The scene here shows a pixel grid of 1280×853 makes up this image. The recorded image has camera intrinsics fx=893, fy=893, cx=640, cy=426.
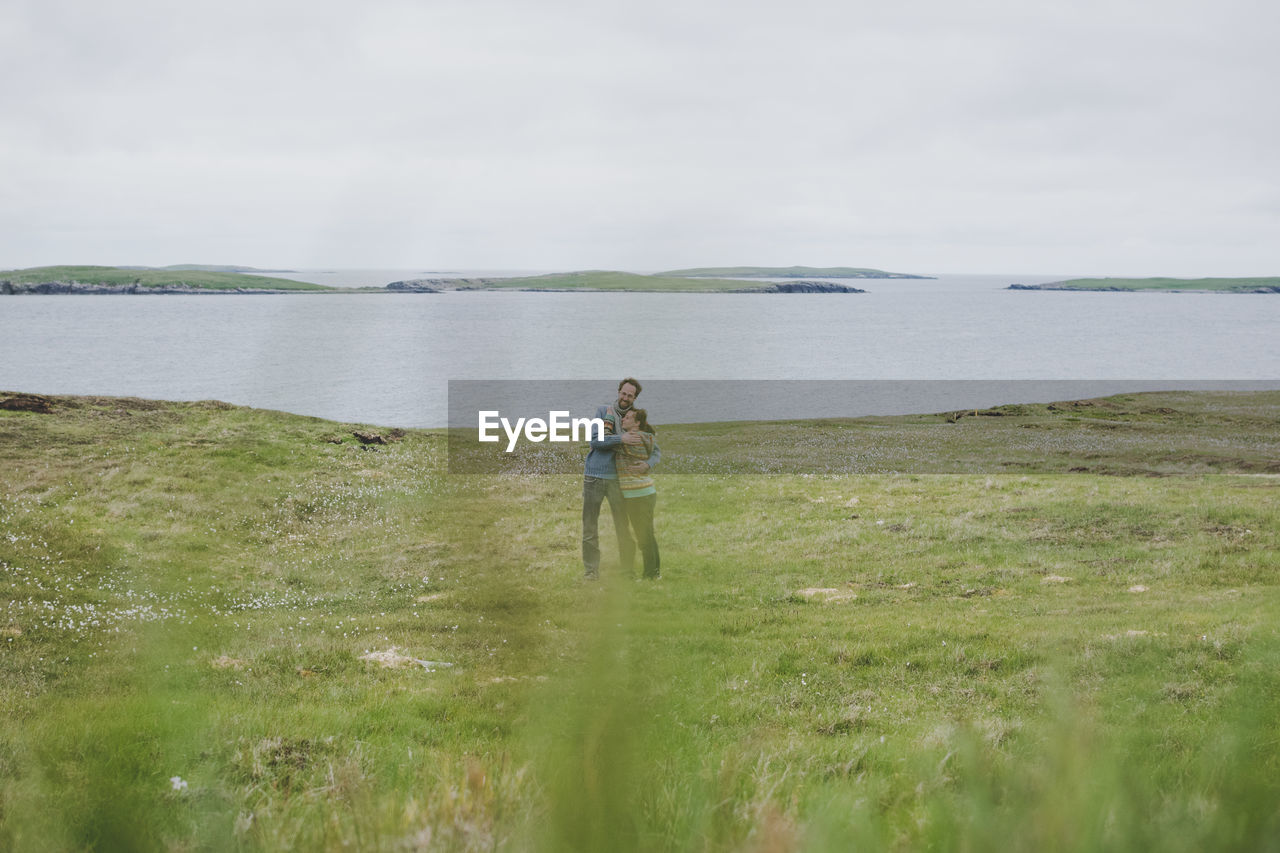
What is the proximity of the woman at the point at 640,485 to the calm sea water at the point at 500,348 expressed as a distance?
5.30 ft

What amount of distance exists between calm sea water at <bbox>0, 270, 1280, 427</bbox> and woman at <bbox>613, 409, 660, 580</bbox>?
Answer: 1.61 m

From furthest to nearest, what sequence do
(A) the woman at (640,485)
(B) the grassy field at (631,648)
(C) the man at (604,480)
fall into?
(C) the man at (604,480)
(A) the woman at (640,485)
(B) the grassy field at (631,648)

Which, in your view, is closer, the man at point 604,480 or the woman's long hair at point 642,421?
the woman's long hair at point 642,421

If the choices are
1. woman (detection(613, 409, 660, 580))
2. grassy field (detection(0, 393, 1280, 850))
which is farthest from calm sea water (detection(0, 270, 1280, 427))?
woman (detection(613, 409, 660, 580))

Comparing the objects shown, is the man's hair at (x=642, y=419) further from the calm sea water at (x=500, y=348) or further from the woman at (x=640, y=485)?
the calm sea water at (x=500, y=348)

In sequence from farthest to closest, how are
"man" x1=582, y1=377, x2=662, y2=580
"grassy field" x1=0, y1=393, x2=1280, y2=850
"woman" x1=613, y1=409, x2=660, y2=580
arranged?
"man" x1=582, y1=377, x2=662, y2=580, "woman" x1=613, y1=409, x2=660, y2=580, "grassy field" x1=0, y1=393, x2=1280, y2=850

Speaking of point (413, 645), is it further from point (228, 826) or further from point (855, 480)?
point (855, 480)

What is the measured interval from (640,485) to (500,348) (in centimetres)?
1434

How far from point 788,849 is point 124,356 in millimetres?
83441

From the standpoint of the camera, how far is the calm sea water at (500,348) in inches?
65.5

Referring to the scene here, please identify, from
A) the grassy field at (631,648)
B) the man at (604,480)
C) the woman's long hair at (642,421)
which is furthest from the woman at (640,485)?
the grassy field at (631,648)

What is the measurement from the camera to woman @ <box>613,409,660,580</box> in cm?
1410

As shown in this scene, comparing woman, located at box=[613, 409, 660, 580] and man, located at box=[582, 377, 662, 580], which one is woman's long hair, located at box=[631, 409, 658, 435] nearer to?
woman, located at box=[613, 409, 660, 580]

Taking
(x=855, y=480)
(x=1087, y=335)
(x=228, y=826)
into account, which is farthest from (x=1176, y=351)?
(x=228, y=826)
